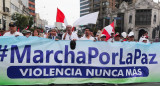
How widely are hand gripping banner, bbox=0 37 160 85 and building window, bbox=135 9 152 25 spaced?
151 ft

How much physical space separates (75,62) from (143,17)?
4802 centimetres

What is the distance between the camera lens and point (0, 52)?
448 cm

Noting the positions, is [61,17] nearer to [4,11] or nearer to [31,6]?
[4,11]

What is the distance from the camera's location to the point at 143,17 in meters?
47.8

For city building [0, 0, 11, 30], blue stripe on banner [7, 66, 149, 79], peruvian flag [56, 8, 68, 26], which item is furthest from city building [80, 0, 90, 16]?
blue stripe on banner [7, 66, 149, 79]

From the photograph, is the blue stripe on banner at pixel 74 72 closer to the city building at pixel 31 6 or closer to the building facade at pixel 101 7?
the building facade at pixel 101 7

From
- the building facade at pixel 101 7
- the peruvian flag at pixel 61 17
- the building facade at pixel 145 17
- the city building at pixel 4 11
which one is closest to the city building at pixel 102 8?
the building facade at pixel 101 7

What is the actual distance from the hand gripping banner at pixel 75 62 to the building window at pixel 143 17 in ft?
151

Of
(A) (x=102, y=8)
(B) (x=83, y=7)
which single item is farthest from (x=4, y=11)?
(B) (x=83, y=7)

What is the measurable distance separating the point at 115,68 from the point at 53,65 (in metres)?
1.91

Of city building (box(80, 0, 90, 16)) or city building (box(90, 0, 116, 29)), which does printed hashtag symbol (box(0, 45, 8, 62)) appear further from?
city building (box(80, 0, 90, 16))

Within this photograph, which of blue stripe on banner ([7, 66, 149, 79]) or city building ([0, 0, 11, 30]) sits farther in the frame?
city building ([0, 0, 11, 30])

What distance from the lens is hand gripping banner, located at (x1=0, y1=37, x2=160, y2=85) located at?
446cm

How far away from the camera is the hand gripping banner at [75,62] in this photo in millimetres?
4461
